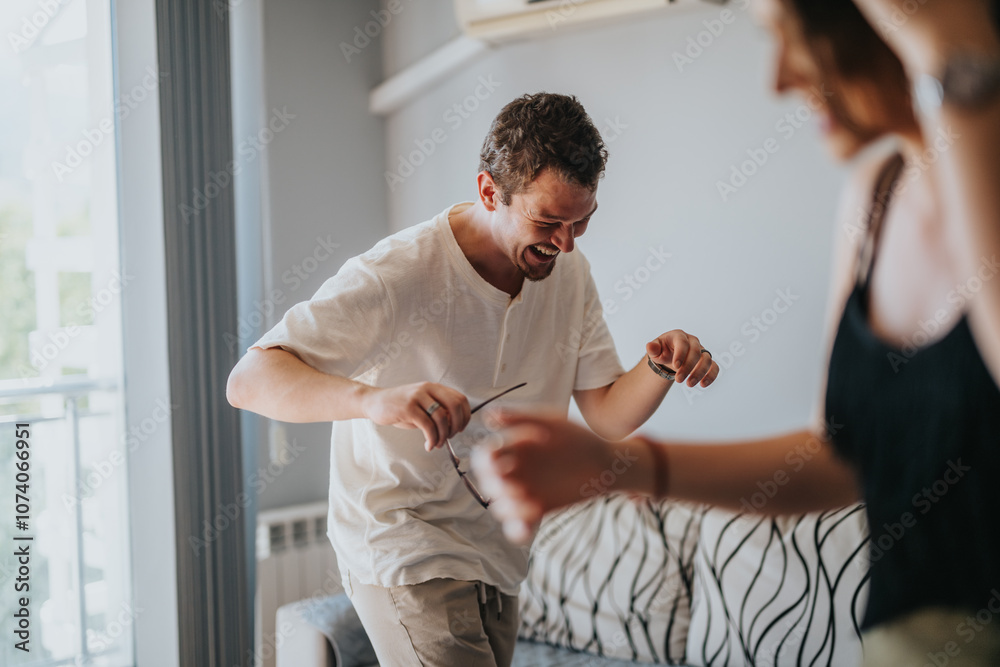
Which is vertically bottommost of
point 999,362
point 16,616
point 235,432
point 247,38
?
point 16,616

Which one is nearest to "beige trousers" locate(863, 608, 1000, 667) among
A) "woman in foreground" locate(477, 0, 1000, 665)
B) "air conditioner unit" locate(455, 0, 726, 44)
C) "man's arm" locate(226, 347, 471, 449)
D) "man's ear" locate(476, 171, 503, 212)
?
"woman in foreground" locate(477, 0, 1000, 665)

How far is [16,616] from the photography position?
6.96 feet

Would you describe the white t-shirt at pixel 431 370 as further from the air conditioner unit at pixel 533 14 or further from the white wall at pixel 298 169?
the white wall at pixel 298 169

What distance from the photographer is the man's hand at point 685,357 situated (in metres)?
0.98

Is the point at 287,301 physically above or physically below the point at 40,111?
below

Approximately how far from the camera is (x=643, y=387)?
111 centimetres

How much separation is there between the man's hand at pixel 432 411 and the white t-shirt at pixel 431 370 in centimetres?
22

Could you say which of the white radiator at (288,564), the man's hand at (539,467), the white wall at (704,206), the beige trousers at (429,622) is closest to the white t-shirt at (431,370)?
the beige trousers at (429,622)

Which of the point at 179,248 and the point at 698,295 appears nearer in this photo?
the point at 698,295

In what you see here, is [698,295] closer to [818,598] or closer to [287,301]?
[818,598]

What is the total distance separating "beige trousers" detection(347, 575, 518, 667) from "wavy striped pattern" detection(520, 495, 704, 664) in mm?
540

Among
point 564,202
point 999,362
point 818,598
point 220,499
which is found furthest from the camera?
point 220,499

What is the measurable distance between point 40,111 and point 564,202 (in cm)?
175

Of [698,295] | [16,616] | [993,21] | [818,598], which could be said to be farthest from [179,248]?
[993,21]
